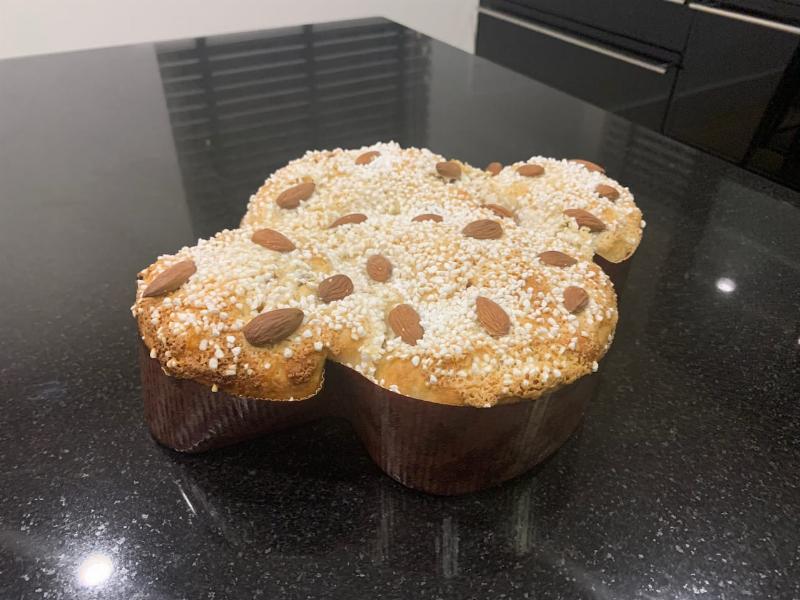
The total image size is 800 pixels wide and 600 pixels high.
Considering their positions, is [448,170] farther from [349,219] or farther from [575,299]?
[575,299]

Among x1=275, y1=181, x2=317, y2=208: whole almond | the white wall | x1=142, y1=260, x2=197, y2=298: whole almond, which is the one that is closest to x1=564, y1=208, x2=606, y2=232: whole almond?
x1=275, y1=181, x2=317, y2=208: whole almond

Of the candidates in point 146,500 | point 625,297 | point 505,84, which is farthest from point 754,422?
point 505,84

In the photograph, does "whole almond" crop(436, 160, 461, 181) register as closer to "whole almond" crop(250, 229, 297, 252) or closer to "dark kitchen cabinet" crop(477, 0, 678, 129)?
"whole almond" crop(250, 229, 297, 252)

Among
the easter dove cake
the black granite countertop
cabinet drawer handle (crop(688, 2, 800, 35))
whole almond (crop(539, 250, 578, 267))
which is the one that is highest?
cabinet drawer handle (crop(688, 2, 800, 35))

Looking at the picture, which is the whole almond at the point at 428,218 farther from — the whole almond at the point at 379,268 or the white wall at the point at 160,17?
the white wall at the point at 160,17

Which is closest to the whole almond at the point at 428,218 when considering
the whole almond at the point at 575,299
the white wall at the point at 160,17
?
the whole almond at the point at 575,299

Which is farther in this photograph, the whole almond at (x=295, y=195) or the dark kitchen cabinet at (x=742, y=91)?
the dark kitchen cabinet at (x=742, y=91)

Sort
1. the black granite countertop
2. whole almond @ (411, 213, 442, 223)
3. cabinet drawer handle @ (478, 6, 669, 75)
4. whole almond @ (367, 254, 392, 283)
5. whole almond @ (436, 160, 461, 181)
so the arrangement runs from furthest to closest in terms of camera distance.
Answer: cabinet drawer handle @ (478, 6, 669, 75) → whole almond @ (436, 160, 461, 181) → whole almond @ (411, 213, 442, 223) → whole almond @ (367, 254, 392, 283) → the black granite countertop

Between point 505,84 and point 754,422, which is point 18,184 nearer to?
point 505,84
